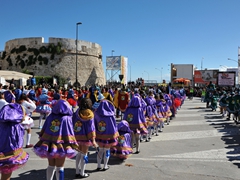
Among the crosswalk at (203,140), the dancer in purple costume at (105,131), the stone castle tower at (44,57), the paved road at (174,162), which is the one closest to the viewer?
the paved road at (174,162)

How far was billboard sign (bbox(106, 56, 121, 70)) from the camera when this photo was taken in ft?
183

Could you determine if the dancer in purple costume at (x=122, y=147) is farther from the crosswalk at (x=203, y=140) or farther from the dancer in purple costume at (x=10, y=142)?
the dancer in purple costume at (x=10, y=142)

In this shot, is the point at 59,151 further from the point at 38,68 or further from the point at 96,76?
the point at 96,76

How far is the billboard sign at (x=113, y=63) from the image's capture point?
183 feet

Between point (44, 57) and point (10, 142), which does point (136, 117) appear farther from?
point (44, 57)

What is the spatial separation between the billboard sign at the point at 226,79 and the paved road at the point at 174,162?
2665cm

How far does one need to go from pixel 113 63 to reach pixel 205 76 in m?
19.9

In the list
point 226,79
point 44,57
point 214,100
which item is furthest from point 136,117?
point 44,57

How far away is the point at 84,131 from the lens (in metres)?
5.52

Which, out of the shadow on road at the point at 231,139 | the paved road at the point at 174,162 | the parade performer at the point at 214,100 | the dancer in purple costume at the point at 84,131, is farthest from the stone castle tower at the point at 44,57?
the dancer in purple costume at the point at 84,131

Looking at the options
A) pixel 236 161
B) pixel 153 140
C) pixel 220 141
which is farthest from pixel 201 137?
pixel 236 161

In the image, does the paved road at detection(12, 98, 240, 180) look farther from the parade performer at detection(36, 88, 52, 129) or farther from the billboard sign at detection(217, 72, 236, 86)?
the billboard sign at detection(217, 72, 236, 86)

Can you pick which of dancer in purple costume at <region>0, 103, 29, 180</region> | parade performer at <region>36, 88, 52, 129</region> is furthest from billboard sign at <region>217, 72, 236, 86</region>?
dancer in purple costume at <region>0, 103, 29, 180</region>

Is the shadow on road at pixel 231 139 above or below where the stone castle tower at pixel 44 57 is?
below
